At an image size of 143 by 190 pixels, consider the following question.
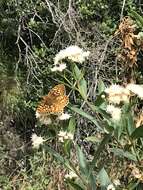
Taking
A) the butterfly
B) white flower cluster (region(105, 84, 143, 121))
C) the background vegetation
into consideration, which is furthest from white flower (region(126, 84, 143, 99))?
the background vegetation

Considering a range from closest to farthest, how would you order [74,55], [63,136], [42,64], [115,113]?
[115,113], [63,136], [74,55], [42,64]

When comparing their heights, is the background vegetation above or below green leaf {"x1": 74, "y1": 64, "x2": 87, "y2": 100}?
below

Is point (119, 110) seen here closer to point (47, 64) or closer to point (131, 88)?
point (131, 88)

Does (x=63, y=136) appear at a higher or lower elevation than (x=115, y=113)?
lower

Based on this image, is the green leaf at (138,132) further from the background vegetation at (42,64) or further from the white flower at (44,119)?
the background vegetation at (42,64)

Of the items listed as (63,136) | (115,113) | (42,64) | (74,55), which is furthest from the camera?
(42,64)

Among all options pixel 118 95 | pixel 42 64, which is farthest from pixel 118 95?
pixel 42 64

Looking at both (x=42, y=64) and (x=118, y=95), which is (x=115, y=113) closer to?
(x=118, y=95)

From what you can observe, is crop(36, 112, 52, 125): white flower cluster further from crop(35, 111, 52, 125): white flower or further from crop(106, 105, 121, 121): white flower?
crop(106, 105, 121, 121): white flower

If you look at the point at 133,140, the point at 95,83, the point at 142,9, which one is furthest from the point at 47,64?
the point at 133,140
